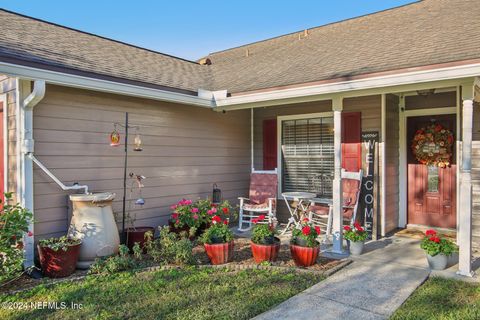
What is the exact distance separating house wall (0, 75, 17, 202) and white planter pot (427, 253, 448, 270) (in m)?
4.51

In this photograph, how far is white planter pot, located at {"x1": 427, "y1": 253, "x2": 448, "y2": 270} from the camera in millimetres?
3736

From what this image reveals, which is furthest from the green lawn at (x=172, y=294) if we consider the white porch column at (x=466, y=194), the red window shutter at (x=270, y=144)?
the red window shutter at (x=270, y=144)

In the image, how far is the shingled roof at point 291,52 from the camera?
407 cm

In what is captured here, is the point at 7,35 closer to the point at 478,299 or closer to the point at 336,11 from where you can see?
the point at 478,299

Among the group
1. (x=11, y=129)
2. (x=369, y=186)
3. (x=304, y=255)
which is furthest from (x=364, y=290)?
(x=11, y=129)

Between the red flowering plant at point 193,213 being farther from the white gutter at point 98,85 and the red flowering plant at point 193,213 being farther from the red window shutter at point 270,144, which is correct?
the red window shutter at point 270,144

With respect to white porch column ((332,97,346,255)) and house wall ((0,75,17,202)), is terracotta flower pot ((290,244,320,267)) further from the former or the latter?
house wall ((0,75,17,202))

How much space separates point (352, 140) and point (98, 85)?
12.0 feet

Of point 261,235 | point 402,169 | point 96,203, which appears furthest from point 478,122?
point 96,203

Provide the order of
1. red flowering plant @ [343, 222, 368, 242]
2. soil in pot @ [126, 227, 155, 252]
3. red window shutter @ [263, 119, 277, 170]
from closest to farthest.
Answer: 1. red flowering plant @ [343, 222, 368, 242]
2. soil in pot @ [126, 227, 155, 252]
3. red window shutter @ [263, 119, 277, 170]

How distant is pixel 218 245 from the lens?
3977 millimetres

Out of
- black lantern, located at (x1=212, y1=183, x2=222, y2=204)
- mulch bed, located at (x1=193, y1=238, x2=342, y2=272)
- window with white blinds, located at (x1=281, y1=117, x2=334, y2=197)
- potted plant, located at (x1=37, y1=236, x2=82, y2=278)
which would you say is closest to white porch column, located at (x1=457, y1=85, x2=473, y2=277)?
mulch bed, located at (x1=193, y1=238, x2=342, y2=272)

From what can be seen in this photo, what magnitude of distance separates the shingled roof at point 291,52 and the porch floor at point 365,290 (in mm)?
2151

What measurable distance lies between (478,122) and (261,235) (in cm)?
324
